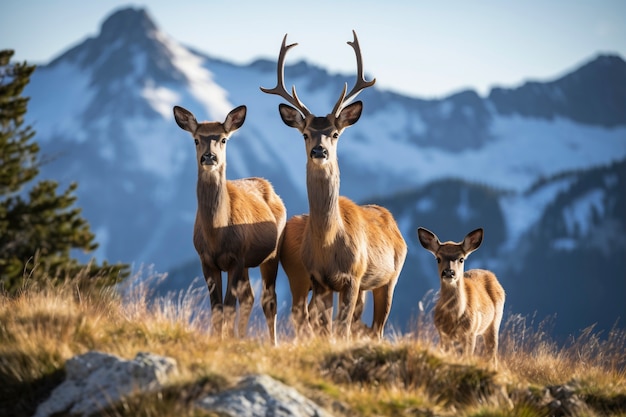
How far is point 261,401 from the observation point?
7133 mm

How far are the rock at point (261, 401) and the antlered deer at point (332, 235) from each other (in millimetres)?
2791

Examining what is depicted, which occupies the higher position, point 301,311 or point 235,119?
point 235,119

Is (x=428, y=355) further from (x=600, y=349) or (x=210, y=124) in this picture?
(x=210, y=124)

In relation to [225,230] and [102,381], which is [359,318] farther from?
[102,381]

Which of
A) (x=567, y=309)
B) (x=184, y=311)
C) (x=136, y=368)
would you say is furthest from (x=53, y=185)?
(x=567, y=309)

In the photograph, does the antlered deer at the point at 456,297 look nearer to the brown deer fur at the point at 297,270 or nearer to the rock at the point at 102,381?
the brown deer fur at the point at 297,270

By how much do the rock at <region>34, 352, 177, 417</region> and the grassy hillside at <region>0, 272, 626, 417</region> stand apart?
4.8 inches

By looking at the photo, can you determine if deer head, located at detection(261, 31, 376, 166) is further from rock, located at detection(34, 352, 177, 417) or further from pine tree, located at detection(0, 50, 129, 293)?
pine tree, located at detection(0, 50, 129, 293)

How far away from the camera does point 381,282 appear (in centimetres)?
1153

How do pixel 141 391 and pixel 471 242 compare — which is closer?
pixel 141 391

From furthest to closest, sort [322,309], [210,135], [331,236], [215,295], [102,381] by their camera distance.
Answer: [210,135]
[215,295]
[331,236]
[322,309]
[102,381]

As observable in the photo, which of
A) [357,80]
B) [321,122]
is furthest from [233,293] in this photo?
[357,80]

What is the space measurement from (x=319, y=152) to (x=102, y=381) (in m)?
4.02

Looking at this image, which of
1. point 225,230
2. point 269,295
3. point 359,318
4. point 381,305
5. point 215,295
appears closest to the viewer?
point 215,295
